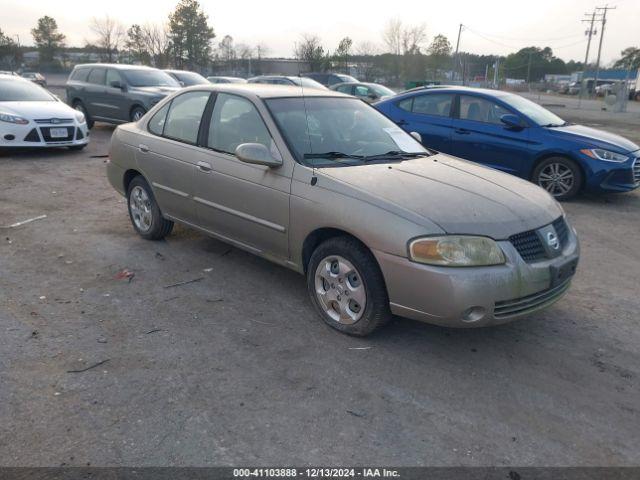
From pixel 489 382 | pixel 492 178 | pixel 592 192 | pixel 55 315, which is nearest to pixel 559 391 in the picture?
pixel 489 382

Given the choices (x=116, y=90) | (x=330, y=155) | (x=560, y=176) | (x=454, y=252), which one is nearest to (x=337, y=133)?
(x=330, y=155)

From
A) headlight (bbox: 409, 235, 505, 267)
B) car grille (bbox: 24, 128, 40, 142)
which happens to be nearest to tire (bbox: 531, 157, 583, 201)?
headlight (bbox: 409, 235, 505, 267)

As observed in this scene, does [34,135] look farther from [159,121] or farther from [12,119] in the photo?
[159,121]

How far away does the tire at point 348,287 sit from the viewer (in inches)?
142

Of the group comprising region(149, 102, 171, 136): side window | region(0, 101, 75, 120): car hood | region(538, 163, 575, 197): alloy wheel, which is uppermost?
region(149, 102, 171, 136): side window

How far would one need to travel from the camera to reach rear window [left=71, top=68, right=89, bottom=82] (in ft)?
48.2

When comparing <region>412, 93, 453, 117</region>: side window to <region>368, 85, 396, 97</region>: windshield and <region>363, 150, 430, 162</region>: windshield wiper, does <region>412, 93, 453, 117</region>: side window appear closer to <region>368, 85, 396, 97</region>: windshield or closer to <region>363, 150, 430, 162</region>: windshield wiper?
<region>363, 150, 430, 162</region>: windshield wiper

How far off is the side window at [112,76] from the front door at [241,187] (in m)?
10.3

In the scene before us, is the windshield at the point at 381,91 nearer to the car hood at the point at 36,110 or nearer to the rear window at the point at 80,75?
the rear window at the point at 80,75

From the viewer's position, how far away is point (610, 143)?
26.2ft

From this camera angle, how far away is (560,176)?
808cm

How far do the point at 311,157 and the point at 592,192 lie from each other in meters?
5.66

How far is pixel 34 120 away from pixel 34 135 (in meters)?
0.28

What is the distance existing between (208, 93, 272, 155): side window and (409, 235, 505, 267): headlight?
158cm
